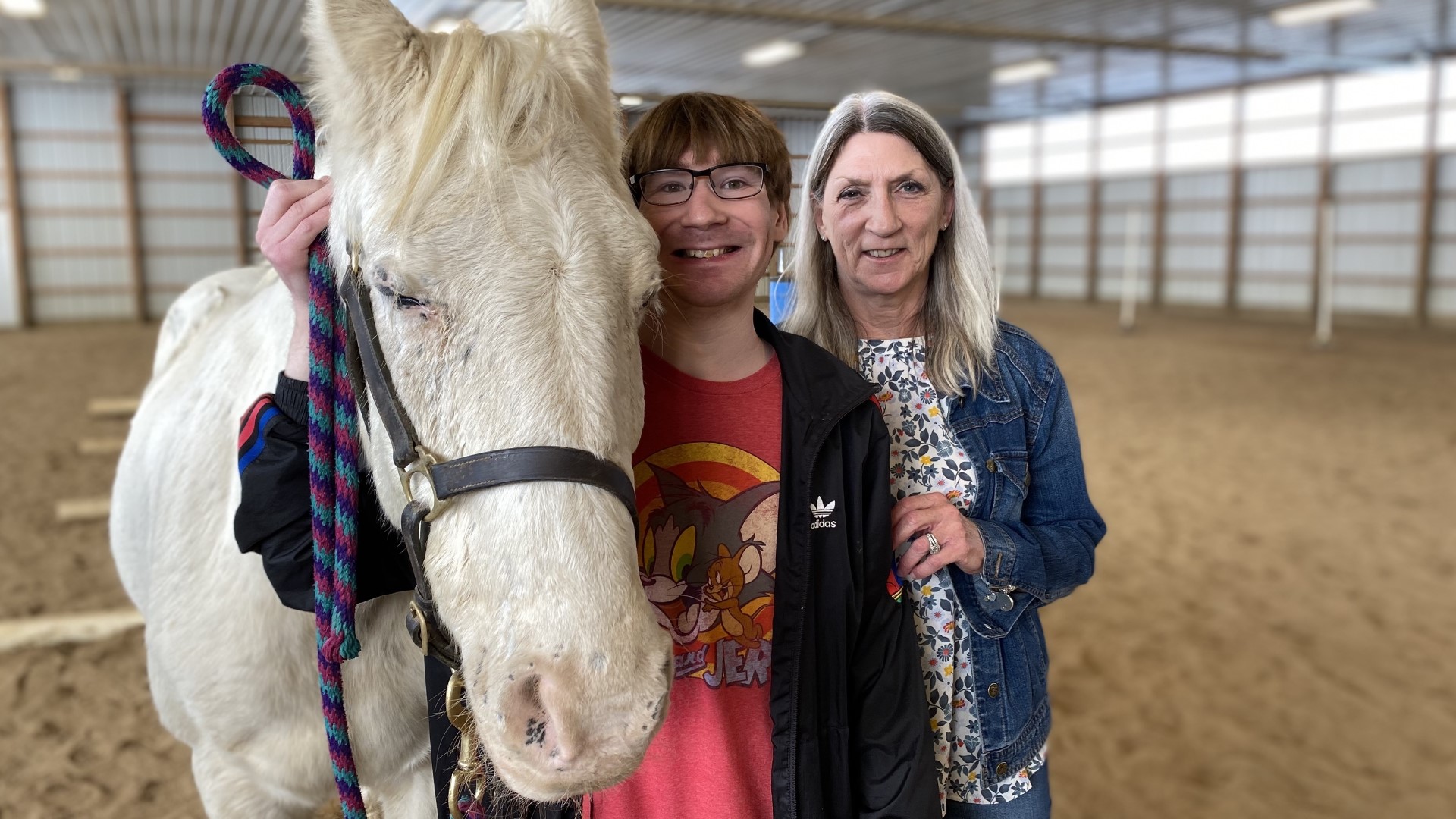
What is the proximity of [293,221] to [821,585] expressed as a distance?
883 millimetres

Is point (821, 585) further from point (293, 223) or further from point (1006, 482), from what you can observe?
point (293, 223)

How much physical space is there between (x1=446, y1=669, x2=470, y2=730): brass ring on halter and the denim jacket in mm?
831

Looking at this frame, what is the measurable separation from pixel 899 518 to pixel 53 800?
3.27m

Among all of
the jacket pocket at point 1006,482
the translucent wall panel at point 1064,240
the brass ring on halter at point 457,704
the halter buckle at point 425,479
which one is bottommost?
the brass ring on halter at point 457,704

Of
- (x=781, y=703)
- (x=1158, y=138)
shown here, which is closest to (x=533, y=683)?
(x=781, y=703)

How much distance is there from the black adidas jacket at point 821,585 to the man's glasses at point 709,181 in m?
0.22

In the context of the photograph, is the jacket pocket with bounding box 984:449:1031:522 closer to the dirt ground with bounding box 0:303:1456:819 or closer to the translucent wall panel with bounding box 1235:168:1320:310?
the dirt ground with bounding box 0:303:1456:819

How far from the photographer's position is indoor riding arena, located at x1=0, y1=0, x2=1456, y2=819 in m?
3.43

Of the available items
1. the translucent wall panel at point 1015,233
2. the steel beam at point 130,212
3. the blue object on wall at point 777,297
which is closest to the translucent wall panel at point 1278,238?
the translucent wall panel at point 1015,233

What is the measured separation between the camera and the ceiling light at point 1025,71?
16.6 m

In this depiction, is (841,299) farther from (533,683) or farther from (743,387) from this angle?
(533,683)

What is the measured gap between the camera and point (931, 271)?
1.70 meters

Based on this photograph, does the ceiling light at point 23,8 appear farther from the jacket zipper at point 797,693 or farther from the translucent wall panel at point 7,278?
the jacket zipper at point 797,693

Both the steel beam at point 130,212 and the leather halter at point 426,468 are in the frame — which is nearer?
the leather halter at point 426,468
